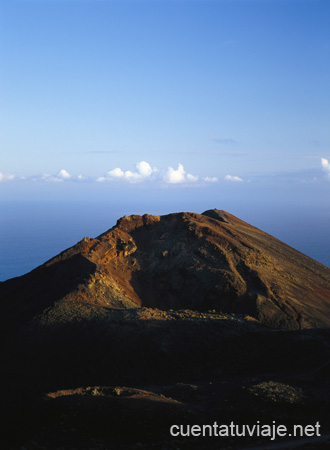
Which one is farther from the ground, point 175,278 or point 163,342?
point 175,278

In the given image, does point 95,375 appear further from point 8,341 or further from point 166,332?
point 8,341

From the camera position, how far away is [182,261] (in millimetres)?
38938

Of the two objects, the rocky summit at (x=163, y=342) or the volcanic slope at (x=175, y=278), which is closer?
the rocky summit at (x=163, y=342)

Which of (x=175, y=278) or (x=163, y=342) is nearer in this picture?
(x=163, y=342)

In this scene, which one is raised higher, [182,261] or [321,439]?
[182,261]

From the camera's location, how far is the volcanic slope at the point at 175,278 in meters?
33.2

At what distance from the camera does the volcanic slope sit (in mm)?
33156

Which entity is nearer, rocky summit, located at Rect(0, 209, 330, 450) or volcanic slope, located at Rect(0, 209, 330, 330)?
rocky summit, located at Rect(0, 209, 330, 450)

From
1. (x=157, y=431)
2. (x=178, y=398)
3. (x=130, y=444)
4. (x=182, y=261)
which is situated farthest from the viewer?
(x=182, y=261)

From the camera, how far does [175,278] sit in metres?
38.2

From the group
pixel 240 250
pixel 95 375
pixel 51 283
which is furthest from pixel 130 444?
pixel 240 250

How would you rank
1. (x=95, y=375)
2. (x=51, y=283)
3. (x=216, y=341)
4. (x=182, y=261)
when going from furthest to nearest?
1. (x=182, y=261)
2. (x=51, y=283)
3. (x=216, y=341)
4. (x=95, y=375)

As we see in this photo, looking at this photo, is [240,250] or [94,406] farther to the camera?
[240,250]

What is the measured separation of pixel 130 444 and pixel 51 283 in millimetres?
22442
